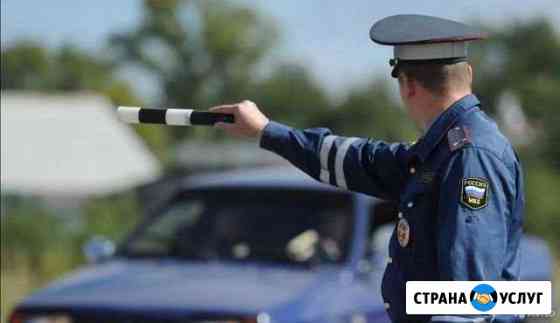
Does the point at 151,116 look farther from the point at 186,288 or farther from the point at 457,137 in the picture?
the point at 186,288

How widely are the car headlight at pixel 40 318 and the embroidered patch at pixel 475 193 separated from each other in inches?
145

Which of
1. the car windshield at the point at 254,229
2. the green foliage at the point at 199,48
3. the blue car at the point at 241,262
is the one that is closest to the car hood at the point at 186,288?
the blue car at the point at 241,262

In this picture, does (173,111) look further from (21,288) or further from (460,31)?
(21,288)

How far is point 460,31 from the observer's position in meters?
3.54

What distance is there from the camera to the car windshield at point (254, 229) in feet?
23.8

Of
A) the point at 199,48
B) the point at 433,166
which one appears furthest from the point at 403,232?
the point at 199,48

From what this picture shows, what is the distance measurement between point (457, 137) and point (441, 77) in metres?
0.19

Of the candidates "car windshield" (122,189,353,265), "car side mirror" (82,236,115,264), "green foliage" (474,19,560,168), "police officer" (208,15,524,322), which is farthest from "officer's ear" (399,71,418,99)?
"green foliage" (474,19,560,168)

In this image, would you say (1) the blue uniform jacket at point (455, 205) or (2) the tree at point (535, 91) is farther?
(2) the tree at point (535, 91)

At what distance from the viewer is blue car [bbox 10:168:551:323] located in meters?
6.43

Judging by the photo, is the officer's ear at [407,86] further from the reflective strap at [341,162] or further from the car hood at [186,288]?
the car hood at [186,288]

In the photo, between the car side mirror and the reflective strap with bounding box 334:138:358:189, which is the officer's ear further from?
the car side mirror

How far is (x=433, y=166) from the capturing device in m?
3.38

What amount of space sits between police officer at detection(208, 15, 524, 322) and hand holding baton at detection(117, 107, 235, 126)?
0.11ft
